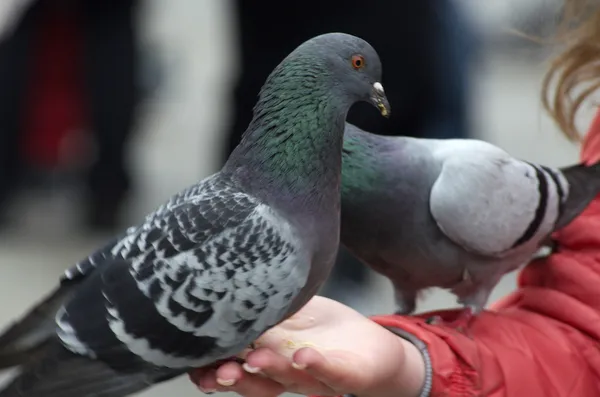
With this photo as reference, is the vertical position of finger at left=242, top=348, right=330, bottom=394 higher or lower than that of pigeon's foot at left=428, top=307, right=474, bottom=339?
higher

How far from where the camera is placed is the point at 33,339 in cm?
76

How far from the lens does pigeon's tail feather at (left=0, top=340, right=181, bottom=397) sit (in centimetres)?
73

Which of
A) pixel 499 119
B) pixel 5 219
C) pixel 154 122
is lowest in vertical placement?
pixel 5 219

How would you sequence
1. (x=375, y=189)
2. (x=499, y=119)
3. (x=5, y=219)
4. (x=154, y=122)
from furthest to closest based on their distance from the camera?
1. (x=499, y=119)
2. (x=154, y=122)
3. (x=5, y=219)
4. (x=375, y=189)

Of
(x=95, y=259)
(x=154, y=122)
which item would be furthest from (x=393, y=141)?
(x=154, y=122)

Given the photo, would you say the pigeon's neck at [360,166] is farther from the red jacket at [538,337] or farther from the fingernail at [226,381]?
the fingernail at [226,381]

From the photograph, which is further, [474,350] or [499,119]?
[499,119]

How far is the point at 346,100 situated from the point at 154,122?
306cm

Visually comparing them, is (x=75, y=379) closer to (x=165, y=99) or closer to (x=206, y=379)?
(x=206, y=379)

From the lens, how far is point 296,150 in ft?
2.45

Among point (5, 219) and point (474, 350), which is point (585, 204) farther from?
point (5, 219)

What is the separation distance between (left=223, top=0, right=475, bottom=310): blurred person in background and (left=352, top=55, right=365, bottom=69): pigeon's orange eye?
50 cm

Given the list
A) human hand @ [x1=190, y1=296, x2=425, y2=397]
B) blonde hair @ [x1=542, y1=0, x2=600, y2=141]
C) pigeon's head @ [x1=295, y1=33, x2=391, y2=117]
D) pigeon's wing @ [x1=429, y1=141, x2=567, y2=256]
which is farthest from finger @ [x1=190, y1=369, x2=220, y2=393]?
blonde hair @ [x1=542, y1=0, x2=600, y2=141]

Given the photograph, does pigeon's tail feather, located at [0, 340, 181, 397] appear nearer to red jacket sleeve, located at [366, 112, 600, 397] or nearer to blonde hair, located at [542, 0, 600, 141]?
red jacket sleeve, located at [366, 112, 600, 397]
